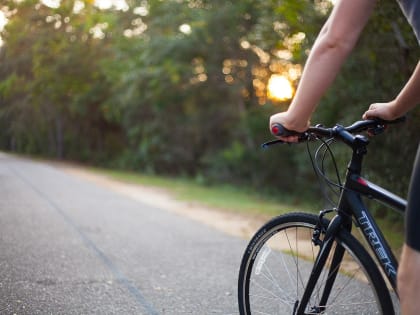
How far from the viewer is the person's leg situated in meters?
1.45

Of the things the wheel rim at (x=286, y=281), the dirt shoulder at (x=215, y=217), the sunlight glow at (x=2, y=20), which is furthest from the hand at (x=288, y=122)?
the dirt shoulder at (x=215, y=217)

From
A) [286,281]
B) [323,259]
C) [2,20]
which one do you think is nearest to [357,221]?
[323,259]

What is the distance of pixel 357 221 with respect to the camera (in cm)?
194

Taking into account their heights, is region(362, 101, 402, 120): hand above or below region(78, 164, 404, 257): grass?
above

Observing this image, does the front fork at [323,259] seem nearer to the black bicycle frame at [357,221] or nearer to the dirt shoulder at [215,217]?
the black bicycle frame at [357,221]

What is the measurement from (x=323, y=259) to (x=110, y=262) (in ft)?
11.2

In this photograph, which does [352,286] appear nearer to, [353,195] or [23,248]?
[353,195]

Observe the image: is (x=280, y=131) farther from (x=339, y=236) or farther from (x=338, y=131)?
(x=339, y=236)

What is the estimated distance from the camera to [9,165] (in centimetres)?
1888

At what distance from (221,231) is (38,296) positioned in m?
4.44

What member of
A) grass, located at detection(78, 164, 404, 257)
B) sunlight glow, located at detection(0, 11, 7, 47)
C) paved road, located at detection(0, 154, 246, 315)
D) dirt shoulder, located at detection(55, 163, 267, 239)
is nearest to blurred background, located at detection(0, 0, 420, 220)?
sunlight glow, located at detection(0, 11, 7, 47)

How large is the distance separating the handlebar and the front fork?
0.35 meters

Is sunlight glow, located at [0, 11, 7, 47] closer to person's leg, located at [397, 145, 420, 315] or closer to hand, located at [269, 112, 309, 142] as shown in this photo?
hand, located at [269, 112, 309, 142]

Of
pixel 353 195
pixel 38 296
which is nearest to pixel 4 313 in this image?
pixel 38 296
